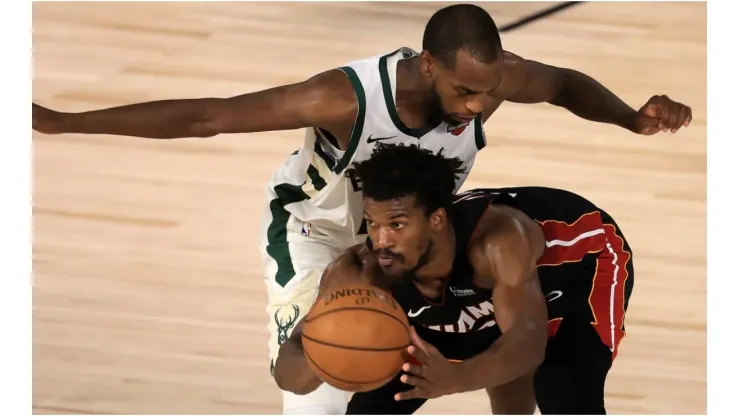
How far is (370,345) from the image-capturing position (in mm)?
2732

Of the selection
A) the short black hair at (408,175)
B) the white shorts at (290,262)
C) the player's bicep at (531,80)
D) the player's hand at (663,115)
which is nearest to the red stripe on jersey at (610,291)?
the player's hand at (663,115)

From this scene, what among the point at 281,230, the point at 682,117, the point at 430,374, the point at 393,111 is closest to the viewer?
the point at 430,374

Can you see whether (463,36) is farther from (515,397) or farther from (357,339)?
(515,397)

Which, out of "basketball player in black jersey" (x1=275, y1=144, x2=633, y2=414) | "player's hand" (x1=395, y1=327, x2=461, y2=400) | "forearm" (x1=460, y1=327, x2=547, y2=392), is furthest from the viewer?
"basketball player in black jersey" (x1=275, y1=144, x2=633, y2=414)

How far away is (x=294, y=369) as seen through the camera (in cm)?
295

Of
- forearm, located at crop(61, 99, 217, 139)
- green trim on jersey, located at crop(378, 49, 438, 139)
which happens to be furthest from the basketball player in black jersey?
forearm, located at crop(61, 99, 217, 139)

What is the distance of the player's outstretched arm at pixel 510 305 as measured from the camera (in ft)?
9.05

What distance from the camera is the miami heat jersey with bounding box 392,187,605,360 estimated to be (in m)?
3.03

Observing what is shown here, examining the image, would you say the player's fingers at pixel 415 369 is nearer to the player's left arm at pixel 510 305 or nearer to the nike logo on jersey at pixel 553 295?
the player's left arm at pixel 510 305

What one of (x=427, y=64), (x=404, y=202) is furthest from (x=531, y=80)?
(x=404, y=202)

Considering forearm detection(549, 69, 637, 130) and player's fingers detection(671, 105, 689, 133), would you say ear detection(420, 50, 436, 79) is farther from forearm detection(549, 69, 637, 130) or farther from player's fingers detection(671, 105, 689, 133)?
player's fingers detection(671, 105, 689, 133)

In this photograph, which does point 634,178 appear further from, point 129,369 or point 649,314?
point 129,369

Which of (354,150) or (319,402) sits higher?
(354,150)

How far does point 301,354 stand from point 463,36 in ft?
3.04
